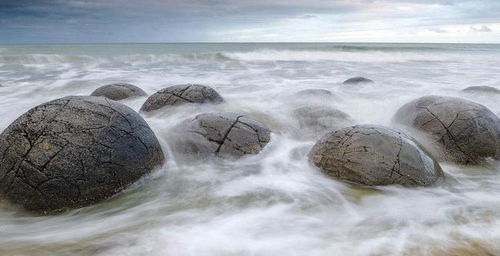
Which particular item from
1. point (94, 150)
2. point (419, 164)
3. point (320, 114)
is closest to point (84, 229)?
point (94, 150)

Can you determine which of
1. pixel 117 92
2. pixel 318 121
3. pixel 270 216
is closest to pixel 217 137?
pixel 270 216

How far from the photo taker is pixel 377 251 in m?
3.01

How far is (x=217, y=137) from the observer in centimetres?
502

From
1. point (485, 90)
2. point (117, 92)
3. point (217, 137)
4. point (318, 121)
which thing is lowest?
point (485, 90)

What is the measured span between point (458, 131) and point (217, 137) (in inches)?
120

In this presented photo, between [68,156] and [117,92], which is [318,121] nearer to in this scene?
[68,156]

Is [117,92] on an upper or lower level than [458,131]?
upper

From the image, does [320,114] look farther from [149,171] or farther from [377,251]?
[377,251]

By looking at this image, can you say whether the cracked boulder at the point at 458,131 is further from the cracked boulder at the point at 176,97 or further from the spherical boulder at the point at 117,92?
the spherical boulder at the point at 117,92

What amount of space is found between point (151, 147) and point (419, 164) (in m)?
2.77

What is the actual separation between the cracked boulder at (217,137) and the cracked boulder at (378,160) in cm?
103

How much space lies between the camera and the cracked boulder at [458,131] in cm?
512

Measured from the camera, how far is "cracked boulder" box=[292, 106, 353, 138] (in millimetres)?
6230

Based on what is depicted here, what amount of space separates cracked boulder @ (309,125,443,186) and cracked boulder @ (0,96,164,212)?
2056 millimetres
